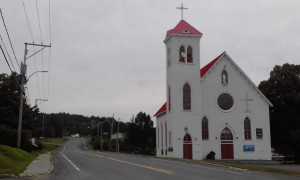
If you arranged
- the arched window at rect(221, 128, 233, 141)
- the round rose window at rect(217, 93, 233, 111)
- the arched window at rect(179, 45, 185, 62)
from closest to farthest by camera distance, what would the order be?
the arched window at rect(221, 128, 233, 141)
the arched window at rect(179, 45, 185, 62)
the round rose window at rect(217, 93, 233, 111)

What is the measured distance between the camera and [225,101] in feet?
183

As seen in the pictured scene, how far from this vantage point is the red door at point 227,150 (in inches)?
2124

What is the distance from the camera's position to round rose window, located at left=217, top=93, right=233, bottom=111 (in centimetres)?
5547

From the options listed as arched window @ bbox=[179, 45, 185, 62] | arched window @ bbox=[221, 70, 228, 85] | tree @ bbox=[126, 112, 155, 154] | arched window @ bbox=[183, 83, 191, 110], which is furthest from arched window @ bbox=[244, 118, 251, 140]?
tree @ bbox=[126, 112, 155, 154]

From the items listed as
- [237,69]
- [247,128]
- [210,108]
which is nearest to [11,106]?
[210,108]

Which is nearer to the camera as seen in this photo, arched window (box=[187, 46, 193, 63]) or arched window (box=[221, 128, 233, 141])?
arched window (box=[221, 128, 233, 141])

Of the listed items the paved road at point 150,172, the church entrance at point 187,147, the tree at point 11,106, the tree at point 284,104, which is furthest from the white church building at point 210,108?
the paved road at point 150,172

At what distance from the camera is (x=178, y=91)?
54.1 m

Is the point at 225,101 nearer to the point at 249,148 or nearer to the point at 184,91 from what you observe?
the point at 184,91

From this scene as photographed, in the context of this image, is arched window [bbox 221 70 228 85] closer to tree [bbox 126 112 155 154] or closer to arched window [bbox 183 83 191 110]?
arched window [bbox 183 83 191 110]

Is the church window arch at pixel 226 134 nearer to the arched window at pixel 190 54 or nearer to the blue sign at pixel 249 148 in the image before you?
the blue sign at pixel 249 148

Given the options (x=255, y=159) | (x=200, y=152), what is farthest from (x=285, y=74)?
(x=200, y=152)

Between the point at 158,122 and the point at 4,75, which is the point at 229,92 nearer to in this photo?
the point at 158,122

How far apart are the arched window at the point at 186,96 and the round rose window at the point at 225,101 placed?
3.96 meters
